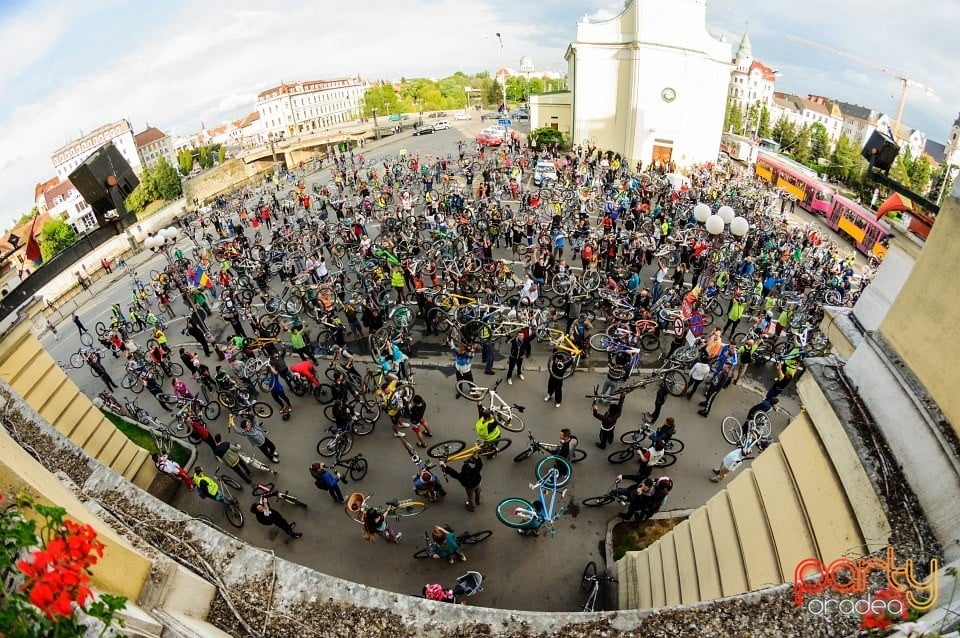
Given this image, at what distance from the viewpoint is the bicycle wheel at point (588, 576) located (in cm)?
815

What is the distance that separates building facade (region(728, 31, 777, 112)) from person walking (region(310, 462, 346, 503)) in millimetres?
129632

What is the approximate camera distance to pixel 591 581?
8211 millimetres

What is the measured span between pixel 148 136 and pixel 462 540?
140 m

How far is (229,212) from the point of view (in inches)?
1215

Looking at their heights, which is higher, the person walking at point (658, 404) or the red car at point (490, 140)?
the person walking at point (658, 404)

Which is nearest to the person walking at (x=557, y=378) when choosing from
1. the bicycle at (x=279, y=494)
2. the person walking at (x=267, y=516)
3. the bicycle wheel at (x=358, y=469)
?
the bicycle wheel at (x=358, y=469)

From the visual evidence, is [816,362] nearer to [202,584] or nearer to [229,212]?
[202,584]

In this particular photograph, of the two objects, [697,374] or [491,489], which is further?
[697,374]

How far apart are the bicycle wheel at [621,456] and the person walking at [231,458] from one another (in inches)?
336

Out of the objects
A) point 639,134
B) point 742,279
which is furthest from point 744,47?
point 742,279

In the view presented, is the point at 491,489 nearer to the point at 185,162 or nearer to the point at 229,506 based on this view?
the point at 229,506

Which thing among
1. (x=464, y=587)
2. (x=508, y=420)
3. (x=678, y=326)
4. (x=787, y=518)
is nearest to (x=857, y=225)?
(x=678, y=326)

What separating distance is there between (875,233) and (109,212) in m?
38.5

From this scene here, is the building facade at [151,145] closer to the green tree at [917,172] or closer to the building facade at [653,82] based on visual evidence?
the building facade at [653,82]
